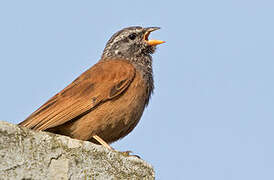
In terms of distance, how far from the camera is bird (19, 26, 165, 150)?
17.8 feet

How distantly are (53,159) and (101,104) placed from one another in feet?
8.07

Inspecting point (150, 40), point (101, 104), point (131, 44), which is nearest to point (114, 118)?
point (101, 104)

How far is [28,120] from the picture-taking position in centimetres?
522

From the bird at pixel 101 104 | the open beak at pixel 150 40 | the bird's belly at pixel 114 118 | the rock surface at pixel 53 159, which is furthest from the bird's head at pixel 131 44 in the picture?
the rock surface at pixel 53 159

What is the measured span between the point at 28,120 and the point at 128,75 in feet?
5.45

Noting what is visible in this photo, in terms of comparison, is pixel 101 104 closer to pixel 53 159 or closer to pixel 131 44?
pixel 131 44

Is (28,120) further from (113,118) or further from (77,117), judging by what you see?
(113,118)

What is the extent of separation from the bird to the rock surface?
54.9 inches

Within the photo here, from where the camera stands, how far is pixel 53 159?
333cm

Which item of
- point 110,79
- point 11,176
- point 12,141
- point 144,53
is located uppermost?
point 144,53

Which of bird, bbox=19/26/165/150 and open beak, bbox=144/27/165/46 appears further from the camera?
open beak, bbox=144/27/165/46

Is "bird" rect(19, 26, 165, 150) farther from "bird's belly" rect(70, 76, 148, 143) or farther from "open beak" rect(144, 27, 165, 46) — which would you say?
"open beak" rect(144, 27, 165, 46)

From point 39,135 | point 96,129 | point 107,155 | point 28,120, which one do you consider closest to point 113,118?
point 96,129

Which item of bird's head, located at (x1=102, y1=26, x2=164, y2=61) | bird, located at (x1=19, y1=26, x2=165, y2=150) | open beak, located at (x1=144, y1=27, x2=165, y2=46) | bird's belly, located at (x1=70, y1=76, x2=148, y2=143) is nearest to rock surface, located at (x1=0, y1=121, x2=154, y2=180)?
bird, located at (x1=19, y1=26, x2=165, y2=150)
